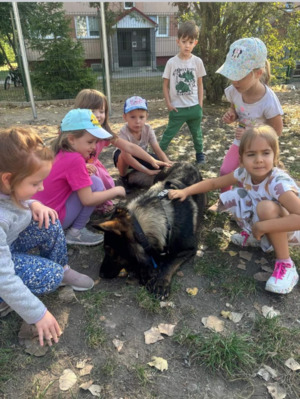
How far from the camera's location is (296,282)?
8.89ft

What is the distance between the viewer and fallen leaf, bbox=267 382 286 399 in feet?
6.17

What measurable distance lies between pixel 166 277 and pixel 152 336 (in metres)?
0.60

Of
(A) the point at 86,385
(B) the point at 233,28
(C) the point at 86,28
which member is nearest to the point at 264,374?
(A) the point at 86,385

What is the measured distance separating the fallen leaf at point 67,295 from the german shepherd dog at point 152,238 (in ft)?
1.04

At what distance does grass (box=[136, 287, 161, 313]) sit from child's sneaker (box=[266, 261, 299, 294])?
3.32ft

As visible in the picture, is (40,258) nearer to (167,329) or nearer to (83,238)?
(83,238)

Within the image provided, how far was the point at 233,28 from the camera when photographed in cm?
905

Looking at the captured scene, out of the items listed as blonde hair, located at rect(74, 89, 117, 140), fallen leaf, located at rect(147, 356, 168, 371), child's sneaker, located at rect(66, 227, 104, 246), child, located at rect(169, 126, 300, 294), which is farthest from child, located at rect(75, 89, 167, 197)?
fallen leaf, located at rect(147, 356, 168, 371)

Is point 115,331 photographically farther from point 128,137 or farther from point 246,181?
point 128,137

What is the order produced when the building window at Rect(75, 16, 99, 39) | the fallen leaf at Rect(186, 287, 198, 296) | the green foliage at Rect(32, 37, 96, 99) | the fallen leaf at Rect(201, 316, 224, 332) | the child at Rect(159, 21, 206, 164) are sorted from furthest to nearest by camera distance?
the building window at Rect(75, 16, 99, 39) < the green foliage at Rect(32, 37, 96, 99) < the child at Rect(159, 21, 206, 164) < the fallen leaf at Rect(186, 287, 198, 296) < the fallen leaf at Rect(201, 316, 224, 332)

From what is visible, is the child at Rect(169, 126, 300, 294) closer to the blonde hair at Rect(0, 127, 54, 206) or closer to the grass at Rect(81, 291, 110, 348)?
the grass at Rect(81, 291, 110, 348)

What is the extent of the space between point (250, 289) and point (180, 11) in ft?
35.1

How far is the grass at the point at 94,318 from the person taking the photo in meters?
2.25

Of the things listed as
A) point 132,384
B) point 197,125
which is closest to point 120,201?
point 197,125
